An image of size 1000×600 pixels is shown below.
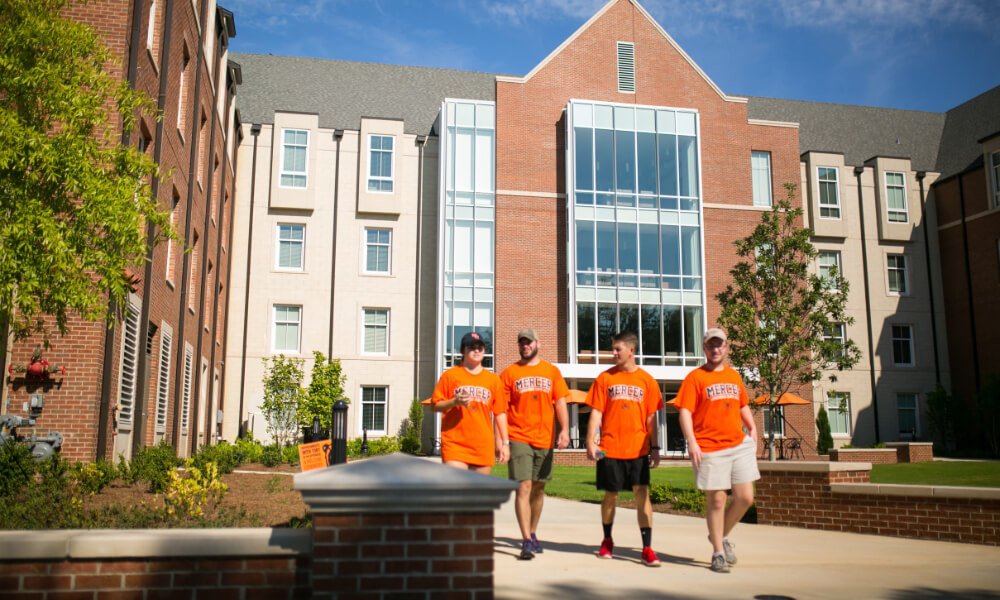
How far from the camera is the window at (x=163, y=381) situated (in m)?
17.3

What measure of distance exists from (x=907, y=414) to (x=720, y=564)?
34605 mm

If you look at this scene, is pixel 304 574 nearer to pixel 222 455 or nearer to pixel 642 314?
pixel 222 455

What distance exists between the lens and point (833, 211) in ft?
119

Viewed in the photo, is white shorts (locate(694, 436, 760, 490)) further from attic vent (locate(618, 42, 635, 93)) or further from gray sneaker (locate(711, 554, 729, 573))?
attic vent (locate(618, 42, 635, 93))

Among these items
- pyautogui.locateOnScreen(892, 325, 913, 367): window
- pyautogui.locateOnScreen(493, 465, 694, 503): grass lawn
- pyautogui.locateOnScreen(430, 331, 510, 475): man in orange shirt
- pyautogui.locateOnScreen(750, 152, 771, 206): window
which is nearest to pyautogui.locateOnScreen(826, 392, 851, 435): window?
pyautogui.locateOnScreen(892, 325, 913, 367): window

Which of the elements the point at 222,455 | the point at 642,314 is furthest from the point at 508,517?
the point at 642,314

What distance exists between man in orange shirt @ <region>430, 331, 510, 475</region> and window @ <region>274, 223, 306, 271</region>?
26896 millimetres

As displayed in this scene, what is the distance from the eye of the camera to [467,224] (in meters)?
31.9

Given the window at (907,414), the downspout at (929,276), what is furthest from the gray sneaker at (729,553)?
the downspout at (929,276)

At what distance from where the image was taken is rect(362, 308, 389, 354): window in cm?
3238

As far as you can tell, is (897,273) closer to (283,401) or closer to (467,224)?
(467,224)

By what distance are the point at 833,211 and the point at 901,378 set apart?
8.27 m

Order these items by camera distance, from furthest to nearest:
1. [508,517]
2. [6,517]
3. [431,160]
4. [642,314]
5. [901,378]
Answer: [901,378] → [431,160] → [642,314] → [508,517] → [6,517]

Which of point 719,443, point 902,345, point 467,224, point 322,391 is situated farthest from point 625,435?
point 902,345
